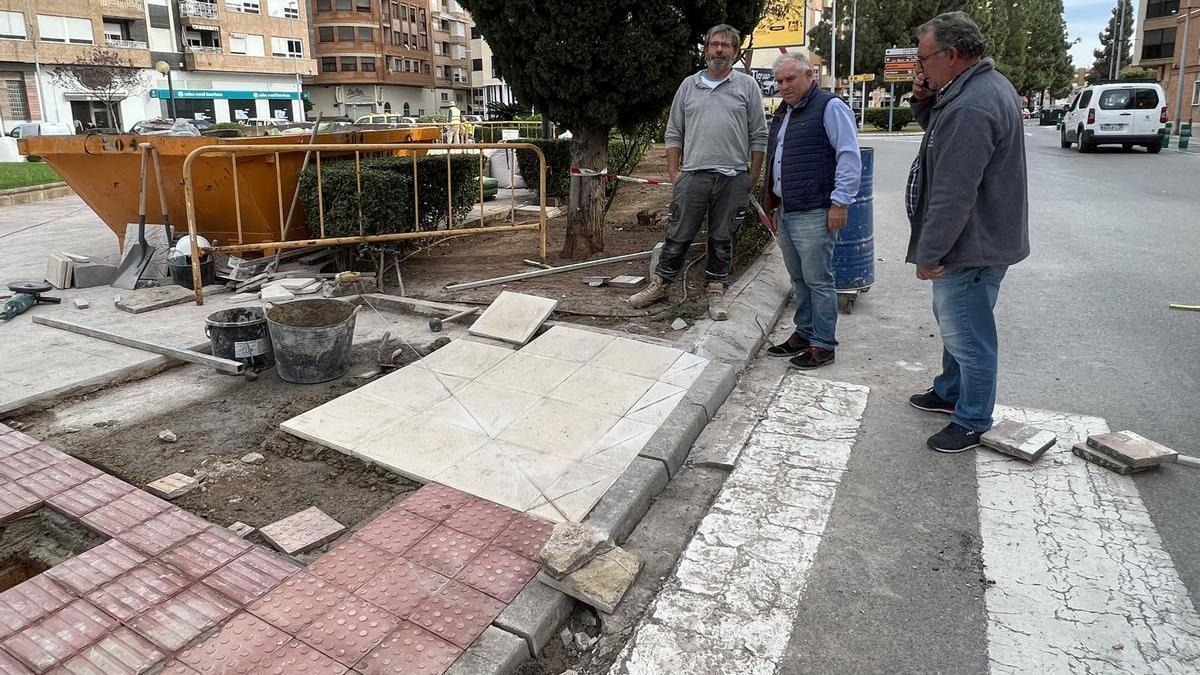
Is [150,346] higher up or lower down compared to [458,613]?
higher up

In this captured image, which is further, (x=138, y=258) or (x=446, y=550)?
(x=138, y=258)

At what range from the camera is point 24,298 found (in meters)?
6.77

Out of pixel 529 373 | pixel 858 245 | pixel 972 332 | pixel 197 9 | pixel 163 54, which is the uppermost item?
pixel 197 9

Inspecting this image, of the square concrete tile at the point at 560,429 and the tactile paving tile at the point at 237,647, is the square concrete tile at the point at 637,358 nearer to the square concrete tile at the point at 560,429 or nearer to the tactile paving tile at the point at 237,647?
the square concrete tile at the point at 560,429

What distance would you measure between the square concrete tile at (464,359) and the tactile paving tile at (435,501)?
4.66 feet

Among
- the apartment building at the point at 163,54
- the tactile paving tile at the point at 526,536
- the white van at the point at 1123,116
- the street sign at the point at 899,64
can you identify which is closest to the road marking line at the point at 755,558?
the tactile paving tile at the point at 526,536

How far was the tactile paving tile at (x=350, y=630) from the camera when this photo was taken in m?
2.55

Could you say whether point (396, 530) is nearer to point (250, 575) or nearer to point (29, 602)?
point (250, 575)

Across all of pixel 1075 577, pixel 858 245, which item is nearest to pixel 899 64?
pixel 858 245

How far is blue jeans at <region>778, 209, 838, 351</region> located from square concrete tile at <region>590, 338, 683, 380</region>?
37.3 inches

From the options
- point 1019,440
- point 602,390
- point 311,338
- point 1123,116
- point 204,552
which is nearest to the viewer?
point 204,552

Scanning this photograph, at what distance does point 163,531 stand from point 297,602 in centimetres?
85

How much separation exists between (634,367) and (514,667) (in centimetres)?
261

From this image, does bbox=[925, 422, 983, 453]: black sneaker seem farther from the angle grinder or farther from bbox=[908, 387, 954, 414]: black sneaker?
the angle grinder
